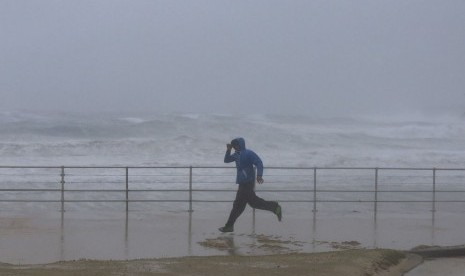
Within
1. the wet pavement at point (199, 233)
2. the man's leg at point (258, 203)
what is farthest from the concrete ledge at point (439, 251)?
the man's leg at point (258, 203)

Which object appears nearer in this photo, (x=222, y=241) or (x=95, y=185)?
(x=222, y=241)

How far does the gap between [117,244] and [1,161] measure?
21044mm

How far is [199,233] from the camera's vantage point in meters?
11.0

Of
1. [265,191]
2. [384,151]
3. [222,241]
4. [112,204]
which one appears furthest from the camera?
[384,151]

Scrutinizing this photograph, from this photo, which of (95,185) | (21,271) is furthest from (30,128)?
(21,271)

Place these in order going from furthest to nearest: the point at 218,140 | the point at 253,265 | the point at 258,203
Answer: the point at 218,140, the point at 258,203, the point at 253,265

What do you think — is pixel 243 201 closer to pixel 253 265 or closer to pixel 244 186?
pixel 244 186

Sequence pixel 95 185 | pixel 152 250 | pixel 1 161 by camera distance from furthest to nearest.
Answer: 1. pixel 1 161
2. pixel 95 185
3. pixel 152 250

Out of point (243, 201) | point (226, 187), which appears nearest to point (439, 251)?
point (243, 201)

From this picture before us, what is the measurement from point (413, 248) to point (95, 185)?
11433 mm

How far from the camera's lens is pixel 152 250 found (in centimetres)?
951

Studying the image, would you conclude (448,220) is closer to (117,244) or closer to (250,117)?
(117,244)

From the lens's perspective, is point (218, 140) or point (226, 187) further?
point (218, 140)

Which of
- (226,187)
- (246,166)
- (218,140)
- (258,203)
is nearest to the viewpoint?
(246,166)
